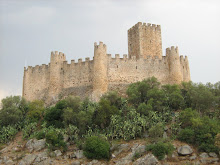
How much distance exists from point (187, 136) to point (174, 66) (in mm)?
15955

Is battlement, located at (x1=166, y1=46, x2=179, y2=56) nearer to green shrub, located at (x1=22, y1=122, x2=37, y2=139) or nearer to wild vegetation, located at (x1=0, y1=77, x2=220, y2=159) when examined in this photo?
wild vegetation, located at (x1=0, y1=77, x2=220, y2=159)

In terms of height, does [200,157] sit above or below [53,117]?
below

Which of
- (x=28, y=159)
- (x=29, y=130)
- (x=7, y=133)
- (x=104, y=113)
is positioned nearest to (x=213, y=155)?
(x=104, y=113)

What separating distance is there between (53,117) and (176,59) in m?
20.1

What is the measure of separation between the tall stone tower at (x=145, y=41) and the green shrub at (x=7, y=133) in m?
21.8

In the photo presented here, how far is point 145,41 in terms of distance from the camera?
52.8 m

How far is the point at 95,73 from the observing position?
46062 mm

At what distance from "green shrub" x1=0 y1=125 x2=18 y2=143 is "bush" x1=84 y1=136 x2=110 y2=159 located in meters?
10.8

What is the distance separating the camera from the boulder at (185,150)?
33.7 metres

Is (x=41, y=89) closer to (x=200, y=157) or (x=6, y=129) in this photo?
(x=6, y=129)

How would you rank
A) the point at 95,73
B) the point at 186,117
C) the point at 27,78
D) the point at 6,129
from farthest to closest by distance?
the point at 27,78 → the point at 95,73 → the point at 6,129 → the point at 186,117

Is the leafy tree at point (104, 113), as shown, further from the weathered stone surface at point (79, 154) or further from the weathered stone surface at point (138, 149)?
the weathered stone surface at point (138, 149)

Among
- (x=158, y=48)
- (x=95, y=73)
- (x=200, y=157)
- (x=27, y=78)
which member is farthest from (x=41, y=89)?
(x=200, y=157)

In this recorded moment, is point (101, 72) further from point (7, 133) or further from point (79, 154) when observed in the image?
point (7, 133)
